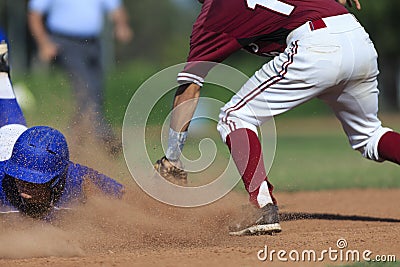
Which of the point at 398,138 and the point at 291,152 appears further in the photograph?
the point at 291,152

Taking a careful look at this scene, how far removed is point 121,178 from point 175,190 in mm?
434

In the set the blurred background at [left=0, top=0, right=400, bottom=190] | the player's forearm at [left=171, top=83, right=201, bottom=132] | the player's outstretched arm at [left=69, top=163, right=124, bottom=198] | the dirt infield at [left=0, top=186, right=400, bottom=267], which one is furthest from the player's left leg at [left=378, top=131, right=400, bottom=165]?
the player's outstretched arm at [left=69, top=163, right=124, bottom=198]

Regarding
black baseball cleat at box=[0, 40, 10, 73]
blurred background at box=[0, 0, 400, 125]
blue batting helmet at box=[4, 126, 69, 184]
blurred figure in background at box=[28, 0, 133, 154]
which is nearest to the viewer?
blue batting helmet at box=[4, 126, 69, 184]

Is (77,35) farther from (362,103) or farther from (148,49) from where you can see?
(148,49)

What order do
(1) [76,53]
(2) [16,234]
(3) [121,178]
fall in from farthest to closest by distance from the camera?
(1) [76,53]
(3) [121,178]
(2) [16,234]

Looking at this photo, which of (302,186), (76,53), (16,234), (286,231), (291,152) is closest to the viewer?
(16,234)

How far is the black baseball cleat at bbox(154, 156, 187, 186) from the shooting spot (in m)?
5.62

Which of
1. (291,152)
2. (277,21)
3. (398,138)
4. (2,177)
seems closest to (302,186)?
(398,138)

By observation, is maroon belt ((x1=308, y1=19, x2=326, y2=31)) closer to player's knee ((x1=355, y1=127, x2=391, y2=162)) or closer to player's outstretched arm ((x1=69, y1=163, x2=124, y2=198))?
player's knee ((x1=355, y1=127, x2=391, y2=162))

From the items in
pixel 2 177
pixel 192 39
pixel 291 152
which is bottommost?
pixel 291 152

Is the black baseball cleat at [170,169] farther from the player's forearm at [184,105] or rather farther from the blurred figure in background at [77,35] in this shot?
the blurred figure in background at [77,35]

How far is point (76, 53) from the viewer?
10078 millimetres

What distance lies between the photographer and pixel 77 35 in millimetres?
10242

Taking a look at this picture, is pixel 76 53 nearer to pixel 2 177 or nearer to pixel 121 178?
pixel 121 178
